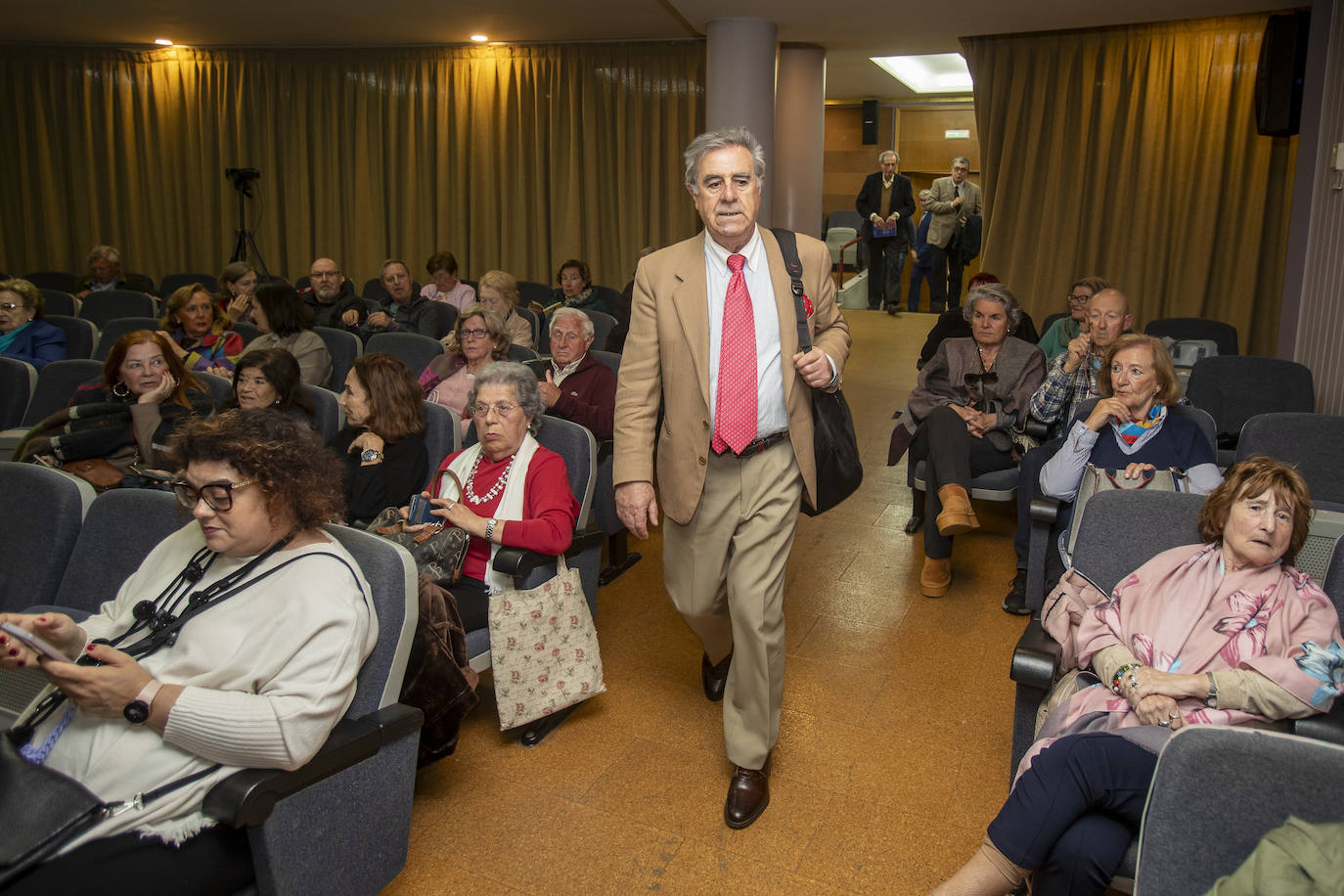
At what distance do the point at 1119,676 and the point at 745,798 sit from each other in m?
0.91

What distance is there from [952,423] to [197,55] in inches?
374

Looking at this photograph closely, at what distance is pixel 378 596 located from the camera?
5.87 ft

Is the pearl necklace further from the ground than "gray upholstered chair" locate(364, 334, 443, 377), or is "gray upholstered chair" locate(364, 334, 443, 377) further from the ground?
"gray upholstered chair" locate(364, 334, 443, 377)

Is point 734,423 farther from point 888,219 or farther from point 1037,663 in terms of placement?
point 888,219

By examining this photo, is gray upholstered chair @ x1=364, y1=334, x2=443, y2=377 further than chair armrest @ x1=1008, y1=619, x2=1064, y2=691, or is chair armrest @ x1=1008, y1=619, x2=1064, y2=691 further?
gray upholstered chair @ x1=364, y1=334, x2=443, y2=377

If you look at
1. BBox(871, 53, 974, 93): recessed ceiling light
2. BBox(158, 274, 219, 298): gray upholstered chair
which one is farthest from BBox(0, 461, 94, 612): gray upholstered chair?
BBox(871, 53, 974, 93): recessed ceiling light

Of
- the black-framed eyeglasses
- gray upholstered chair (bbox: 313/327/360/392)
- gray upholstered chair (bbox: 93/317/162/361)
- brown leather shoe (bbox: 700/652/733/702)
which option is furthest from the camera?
gray upholstered chair (bbox: 93/317/162/361)

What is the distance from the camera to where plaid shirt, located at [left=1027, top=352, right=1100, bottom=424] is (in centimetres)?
360

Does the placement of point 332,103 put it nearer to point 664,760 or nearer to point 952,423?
point 952,423

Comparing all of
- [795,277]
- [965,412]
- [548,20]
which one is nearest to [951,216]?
[548,20]

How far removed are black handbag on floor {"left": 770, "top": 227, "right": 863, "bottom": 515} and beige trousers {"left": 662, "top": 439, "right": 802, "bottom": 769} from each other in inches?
2.7

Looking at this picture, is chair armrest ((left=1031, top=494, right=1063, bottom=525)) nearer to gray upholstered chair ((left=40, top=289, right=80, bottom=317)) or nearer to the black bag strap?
the black bag strap

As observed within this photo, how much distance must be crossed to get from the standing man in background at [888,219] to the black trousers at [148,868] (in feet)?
29.1

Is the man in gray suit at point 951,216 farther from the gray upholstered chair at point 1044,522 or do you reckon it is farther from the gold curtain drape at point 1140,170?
the gray upholstered chair at point 1044,522
